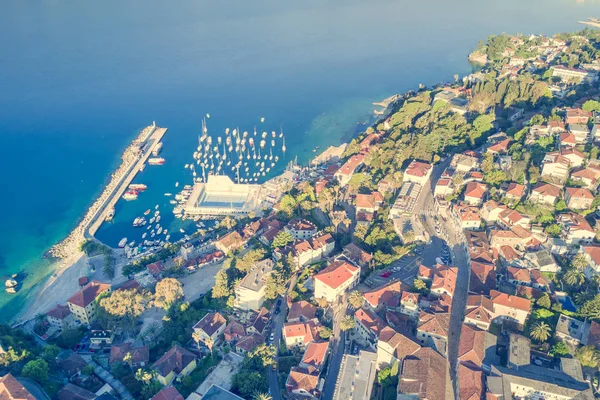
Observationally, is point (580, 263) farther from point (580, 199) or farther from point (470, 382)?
point (470, 382)

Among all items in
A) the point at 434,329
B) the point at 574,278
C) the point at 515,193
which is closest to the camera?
the point at 434,329

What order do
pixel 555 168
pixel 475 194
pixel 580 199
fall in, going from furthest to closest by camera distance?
pixel 475 194 < pixel 555 168 < pixel 580 199

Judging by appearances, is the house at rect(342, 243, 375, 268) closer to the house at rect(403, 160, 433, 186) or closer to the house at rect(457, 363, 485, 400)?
the house at rect(403, 160, 433, 186)

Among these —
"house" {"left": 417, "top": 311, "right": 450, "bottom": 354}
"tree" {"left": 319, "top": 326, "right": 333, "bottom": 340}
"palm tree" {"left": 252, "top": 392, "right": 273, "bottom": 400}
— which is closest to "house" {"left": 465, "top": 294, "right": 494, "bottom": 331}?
"house" {"left": 417, "top": 311, "right": 450, "bottom": 354}

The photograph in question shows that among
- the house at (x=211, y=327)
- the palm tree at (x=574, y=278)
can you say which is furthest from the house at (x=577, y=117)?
the house at (x=211, y=327)

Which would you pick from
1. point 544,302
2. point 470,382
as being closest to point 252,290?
point 470,382

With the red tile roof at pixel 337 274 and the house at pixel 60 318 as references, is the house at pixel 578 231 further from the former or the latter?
the house at pixel 60 318
